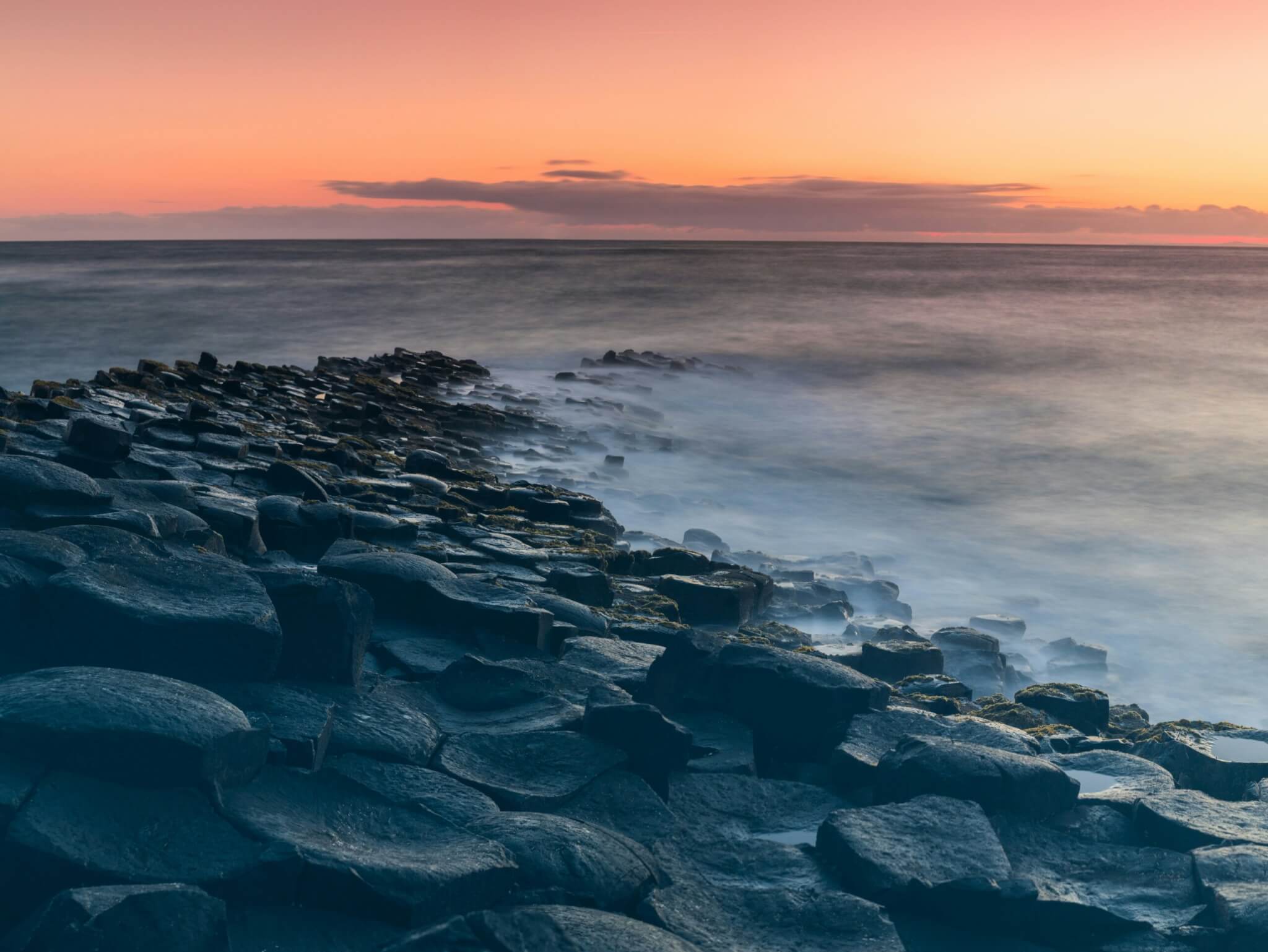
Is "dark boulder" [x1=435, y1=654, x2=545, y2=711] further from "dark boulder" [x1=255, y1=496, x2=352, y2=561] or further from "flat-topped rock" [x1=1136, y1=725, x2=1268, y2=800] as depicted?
"flat-topped rock" [x1=1136, y1=725, x2=1268, y2=800]

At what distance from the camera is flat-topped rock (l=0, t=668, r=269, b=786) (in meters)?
3.65

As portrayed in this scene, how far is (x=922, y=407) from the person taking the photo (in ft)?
82.6

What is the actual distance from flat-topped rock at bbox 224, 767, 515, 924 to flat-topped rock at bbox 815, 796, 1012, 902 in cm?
137

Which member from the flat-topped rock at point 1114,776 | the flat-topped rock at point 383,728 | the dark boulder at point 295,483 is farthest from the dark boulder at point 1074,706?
the dark boulder at point 295,483

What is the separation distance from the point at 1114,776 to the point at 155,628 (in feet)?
15.0

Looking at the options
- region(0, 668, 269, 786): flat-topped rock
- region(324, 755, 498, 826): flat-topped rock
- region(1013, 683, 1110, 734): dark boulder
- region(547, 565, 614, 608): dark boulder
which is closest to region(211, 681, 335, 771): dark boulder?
region(324, 755, 498, 826): flat-topped rock

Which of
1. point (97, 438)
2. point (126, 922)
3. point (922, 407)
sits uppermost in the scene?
point (97, 438)

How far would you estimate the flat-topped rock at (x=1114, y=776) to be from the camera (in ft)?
16.7

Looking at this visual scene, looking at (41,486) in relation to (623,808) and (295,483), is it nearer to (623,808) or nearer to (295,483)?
(295,483)

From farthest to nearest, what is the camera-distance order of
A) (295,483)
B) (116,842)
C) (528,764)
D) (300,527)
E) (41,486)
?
(295,483), (300,527), (41,486), (528,764), (116,842)

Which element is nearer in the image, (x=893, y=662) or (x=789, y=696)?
(x=789, y=696)

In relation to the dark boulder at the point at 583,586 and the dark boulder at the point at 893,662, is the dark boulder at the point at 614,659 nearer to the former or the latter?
the dark boulder at the point at 583,586

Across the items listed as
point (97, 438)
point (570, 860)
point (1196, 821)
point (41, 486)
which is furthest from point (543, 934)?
point (97, 438)

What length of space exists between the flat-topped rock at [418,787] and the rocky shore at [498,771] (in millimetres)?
15
